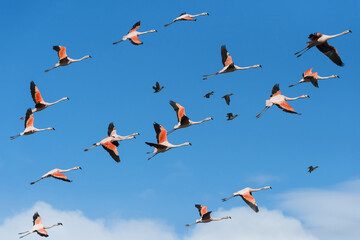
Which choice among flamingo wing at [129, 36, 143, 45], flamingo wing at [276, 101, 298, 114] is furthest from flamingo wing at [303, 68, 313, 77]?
flamingo wing at [129, 36, 143, 45]

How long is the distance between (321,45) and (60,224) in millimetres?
20726

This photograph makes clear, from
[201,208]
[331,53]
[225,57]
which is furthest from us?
[201,208]

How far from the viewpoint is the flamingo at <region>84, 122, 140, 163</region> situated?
34.4m

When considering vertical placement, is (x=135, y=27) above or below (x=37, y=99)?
above

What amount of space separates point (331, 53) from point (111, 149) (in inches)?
534

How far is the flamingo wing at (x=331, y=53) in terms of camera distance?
33.2m

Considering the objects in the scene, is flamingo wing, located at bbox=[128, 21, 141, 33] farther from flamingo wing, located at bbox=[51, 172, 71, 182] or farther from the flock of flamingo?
flamingo wing, located at bbox=[51, 172, 71, 182]

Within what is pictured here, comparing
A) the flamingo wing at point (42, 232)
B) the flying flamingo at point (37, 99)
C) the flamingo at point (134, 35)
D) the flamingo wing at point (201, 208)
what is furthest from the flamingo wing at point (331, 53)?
the flamingo wing at point (42, 232)

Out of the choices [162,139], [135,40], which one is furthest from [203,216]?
[135,40]

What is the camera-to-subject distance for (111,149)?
34688 mm

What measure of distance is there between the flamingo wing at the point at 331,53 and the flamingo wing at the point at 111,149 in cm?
1301

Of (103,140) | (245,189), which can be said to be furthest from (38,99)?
(245,189)

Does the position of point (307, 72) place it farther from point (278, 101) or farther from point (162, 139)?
point (162, 139)

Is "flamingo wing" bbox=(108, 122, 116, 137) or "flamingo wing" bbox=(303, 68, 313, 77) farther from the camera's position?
"flamingo wing" bbox=(303, 68, 313, 77)
